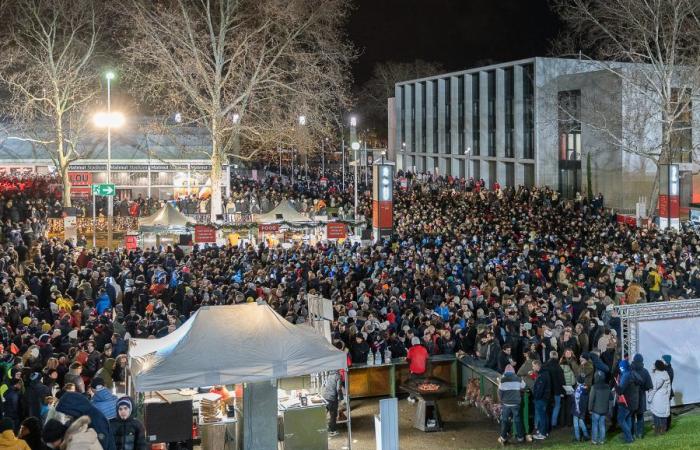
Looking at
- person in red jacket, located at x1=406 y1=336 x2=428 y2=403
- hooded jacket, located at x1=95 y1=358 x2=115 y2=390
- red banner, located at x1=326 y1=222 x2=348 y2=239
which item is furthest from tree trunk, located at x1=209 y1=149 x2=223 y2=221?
hooded jacket, located at x1=95 y1=358 x2=115 y2=390

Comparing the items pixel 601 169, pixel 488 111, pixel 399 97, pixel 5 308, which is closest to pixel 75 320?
pixel 5 308

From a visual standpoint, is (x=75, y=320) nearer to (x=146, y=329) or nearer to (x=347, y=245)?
(x=146, y=329)

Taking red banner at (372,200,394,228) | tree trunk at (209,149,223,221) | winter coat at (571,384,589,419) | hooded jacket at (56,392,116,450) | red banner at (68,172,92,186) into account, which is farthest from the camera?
tree trunk at (209,149,223,221)

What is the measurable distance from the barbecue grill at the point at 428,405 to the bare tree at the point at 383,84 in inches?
3862

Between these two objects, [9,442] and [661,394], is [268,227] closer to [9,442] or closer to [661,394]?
[661,394]

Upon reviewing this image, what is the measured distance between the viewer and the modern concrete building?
1731 inches

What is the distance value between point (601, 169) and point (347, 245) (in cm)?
2364

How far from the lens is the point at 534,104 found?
52375mm

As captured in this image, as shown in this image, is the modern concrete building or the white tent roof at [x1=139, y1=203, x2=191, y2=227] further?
the modern concrete building

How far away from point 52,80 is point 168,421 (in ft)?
101

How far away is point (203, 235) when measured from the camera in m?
26.0

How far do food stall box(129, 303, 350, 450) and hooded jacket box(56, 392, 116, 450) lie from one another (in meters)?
0.92

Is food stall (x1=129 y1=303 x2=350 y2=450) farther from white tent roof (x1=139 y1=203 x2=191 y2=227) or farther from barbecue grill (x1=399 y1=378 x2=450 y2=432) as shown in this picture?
white tent roof (x1=139 y1=203 x2=191 y2=227)

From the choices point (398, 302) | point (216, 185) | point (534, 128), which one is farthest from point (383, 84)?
point (398, 302)
